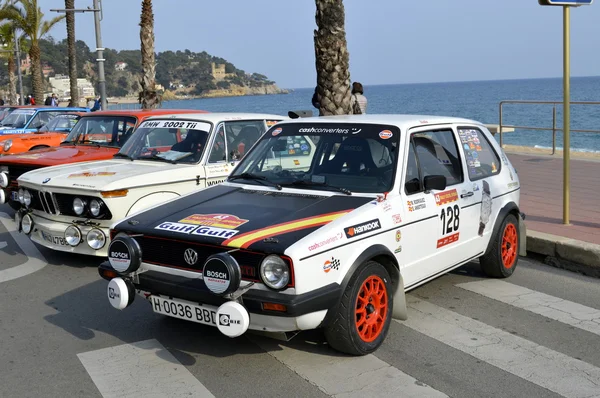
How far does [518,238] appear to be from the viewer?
24.0 feet

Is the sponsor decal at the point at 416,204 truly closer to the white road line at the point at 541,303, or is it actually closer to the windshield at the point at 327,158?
the windshield at the point at 327,158

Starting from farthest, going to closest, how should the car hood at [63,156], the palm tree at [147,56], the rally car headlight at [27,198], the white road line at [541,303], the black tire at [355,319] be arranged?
the palm tree at [147,56]
the car hood at [63,156]
the rally car headlight at [27,198]
the white road line at [541,303]
the black tire at [355,319]

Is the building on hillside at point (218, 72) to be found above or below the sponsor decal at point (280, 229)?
above

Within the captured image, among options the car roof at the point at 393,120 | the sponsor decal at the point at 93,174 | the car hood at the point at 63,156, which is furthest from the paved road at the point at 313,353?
the car hood at the point at 63,156

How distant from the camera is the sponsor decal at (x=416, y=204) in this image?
5508 millimetres

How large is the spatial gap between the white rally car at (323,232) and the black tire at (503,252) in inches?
1.1

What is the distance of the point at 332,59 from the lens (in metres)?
12.4

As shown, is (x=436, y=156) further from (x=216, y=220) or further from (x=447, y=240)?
(x=216, y=220)

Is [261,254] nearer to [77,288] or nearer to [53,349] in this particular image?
[53,349]

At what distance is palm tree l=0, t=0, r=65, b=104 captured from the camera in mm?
41031

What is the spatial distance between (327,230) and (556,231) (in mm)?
4740

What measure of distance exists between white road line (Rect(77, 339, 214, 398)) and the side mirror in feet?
7.81

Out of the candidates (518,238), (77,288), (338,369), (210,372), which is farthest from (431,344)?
(77,288)

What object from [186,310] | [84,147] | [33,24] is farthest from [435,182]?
[33,24]
